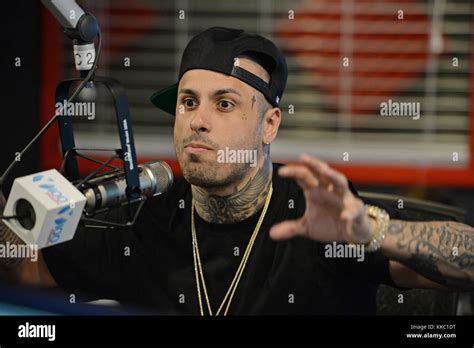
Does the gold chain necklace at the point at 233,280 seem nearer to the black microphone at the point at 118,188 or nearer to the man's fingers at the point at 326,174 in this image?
the black microphone at the point at 118,188

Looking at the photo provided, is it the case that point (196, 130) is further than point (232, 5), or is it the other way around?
point (232, 5)

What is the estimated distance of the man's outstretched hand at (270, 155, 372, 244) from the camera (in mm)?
1397

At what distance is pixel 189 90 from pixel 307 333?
603 mm

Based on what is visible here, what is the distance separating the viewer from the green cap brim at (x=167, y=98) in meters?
1.95

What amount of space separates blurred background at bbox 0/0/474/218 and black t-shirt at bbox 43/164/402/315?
1.82 ft

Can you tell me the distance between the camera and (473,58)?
110 inches

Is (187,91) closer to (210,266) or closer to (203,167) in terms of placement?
(203,167)

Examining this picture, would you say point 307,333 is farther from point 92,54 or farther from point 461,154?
point 461,154

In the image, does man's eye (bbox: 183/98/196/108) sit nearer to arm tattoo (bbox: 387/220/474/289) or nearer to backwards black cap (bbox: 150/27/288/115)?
backwards black cap (bbox: 150/27/288/115)

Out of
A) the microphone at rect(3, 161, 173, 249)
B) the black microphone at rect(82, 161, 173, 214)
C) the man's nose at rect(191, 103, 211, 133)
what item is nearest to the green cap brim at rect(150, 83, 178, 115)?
the man's nose at rect(191, 103, 211, 133)

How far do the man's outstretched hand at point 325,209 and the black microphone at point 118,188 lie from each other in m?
0.30

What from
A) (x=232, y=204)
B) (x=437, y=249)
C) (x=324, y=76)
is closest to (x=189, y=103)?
(x=232, y=204)

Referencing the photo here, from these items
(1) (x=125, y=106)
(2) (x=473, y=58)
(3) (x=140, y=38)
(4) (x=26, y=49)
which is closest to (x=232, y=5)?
(3) (x=140, y=38)

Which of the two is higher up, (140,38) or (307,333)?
(140,38)
